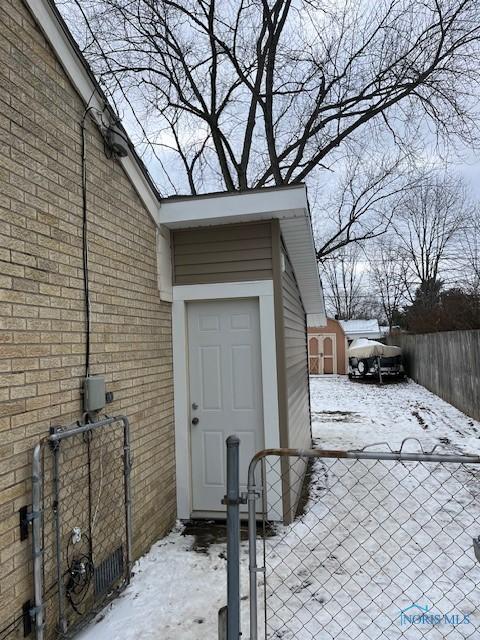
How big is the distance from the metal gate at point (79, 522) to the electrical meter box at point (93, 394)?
0.12 meters

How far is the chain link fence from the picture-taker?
8.91ft

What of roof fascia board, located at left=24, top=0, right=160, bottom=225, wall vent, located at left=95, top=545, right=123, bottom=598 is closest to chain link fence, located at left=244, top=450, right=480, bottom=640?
wall vent, located at left=95, top=545, right=123, bottom=598

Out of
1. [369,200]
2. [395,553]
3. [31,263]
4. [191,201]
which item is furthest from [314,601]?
[369,200]

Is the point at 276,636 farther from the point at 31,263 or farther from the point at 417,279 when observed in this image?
the point at 417,279

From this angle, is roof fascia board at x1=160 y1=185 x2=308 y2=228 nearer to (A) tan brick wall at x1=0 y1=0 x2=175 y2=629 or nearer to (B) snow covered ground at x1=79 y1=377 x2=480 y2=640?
(A) tan brick wall at x1=0 y1=0 x2=175 y2=629

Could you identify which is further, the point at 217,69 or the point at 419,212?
the point at 419,212

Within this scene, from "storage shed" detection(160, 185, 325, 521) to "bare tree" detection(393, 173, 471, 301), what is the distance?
78.0 ft

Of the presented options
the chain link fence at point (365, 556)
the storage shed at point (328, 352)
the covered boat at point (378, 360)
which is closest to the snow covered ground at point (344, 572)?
the chain link fence at point (365, 556)

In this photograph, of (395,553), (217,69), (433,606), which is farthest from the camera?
(217,69)

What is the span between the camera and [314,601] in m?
3.09

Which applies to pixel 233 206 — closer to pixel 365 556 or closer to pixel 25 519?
pixel 25 519

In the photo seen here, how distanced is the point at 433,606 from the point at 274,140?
12.5 metres

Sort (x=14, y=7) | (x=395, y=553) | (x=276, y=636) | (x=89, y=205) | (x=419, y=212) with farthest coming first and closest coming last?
(x=419, y=212) → (x=395, y=553) → (x=89, y=205) → (x=276, y=636) → (x=14, y=7)

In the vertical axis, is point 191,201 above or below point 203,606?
above
